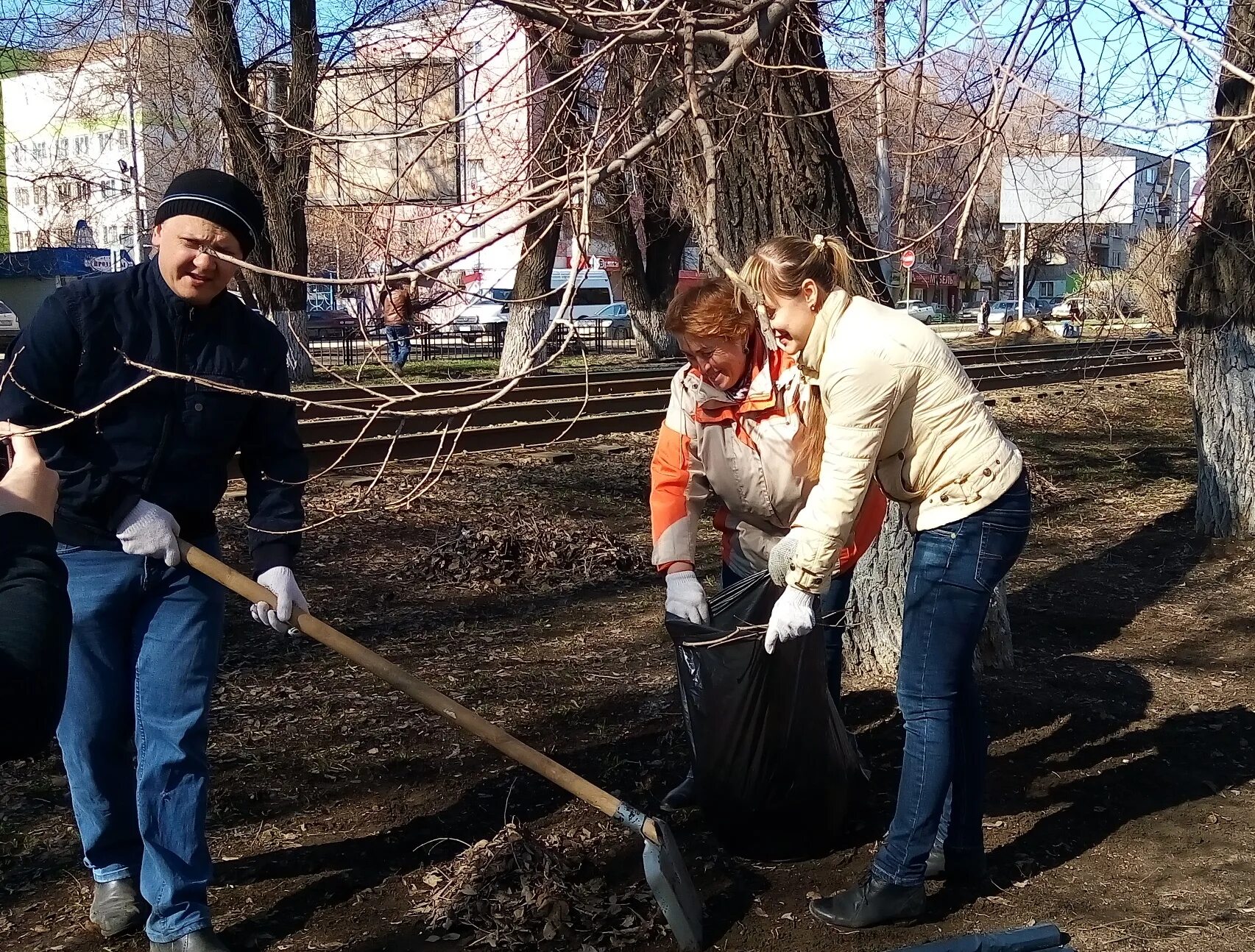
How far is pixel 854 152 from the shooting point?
7.77 meters

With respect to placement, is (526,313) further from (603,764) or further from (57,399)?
(57,399)

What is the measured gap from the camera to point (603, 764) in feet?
13.1

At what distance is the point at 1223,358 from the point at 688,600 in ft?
16.7

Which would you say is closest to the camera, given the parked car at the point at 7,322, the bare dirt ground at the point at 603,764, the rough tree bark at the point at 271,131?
the bare dirt ground at the point at 603,764

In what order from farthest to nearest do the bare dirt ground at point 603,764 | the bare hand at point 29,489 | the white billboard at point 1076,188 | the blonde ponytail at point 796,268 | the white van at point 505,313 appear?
the white van at point 505,313
the white billboard at point 1076,188
the bare dirt ground at point 603,764
the blonde ponytail at point 796,268
the bare hand at point 29,489

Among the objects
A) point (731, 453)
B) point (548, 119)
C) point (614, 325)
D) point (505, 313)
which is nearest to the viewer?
point (731, 453)

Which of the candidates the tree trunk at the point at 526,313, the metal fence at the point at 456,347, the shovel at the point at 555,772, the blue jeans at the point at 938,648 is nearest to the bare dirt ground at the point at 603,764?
the shovel at the point at 555,772

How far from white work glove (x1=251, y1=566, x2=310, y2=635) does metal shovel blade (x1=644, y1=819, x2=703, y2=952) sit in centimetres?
105

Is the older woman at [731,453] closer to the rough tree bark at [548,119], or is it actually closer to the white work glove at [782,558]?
the white work glove at [782,558]

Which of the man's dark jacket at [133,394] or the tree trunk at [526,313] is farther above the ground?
the tree trunk at [526,313]

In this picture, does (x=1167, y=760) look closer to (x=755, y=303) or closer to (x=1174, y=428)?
(x=755, y=303)

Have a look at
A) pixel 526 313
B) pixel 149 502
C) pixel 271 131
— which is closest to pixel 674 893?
pixel 149 502

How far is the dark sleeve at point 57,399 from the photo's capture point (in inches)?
108

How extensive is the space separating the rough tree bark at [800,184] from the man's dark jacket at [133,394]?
204 cm
